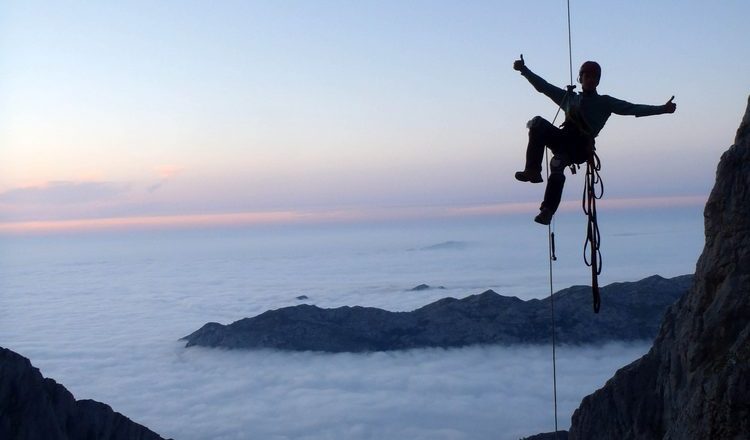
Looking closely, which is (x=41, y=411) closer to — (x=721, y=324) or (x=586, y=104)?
(x=721, y=324)

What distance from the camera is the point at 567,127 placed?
12727mm

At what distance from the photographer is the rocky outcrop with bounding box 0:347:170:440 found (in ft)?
193

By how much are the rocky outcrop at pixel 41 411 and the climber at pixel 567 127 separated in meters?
57.5

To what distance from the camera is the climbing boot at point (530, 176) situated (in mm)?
12492

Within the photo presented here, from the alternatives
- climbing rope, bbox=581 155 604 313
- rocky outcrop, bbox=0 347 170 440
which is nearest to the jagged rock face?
climbing rope, bbox=581 155 604 313

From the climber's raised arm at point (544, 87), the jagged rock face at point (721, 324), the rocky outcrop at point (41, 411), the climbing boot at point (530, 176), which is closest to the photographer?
the climber's raised arm at point (544, 87)

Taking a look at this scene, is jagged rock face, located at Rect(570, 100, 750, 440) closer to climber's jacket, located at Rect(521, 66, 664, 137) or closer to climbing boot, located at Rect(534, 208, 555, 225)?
climbing boot, located at Rect(534, 208, 555, 225)

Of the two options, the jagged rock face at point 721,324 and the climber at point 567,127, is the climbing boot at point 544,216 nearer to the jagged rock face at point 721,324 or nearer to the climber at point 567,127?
the climber at point 567,127

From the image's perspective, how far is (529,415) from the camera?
562ft

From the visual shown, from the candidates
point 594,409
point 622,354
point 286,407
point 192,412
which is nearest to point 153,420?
point 192,412

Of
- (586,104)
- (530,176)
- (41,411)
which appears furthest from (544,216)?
(41,411)

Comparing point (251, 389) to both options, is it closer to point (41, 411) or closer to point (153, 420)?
point (153, 420)

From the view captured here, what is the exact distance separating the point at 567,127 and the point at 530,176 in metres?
1.14

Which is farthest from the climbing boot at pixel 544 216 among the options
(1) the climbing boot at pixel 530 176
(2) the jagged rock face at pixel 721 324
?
(2) the jagged rock face at pixel 721 324
